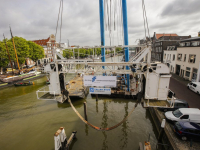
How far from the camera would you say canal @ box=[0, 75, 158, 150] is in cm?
1002

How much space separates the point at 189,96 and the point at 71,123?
16205 mm

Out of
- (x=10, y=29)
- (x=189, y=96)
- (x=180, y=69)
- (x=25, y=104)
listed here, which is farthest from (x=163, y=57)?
(x=10, y=29)

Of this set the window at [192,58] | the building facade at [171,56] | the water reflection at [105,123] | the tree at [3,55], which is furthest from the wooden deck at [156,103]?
the tree at [3,55]

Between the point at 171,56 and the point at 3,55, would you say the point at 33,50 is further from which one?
the point at 171,56

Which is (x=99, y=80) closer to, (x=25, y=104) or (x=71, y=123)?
(x=71, y=123)

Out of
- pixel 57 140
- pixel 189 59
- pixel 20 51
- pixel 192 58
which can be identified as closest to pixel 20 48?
pixel 20 51

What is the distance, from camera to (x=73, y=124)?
12.4 meters

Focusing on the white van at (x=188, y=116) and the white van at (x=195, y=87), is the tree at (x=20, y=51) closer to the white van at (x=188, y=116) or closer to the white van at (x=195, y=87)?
the white van at (x=188, y=116)

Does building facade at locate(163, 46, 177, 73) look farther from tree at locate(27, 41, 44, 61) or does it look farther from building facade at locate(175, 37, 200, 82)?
tree at locate(27, 41, 44, 61)

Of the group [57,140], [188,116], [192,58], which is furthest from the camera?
[192,58]

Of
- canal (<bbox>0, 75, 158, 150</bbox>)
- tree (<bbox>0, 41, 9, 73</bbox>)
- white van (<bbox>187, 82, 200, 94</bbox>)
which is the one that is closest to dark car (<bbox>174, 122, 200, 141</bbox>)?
canal (<bbox>0, 75, 158, 150</bbox>)

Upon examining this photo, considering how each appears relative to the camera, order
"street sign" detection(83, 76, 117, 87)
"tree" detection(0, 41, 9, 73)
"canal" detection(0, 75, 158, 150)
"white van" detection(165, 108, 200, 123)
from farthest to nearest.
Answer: "tree" detection(0, 41, 9, 73), "canal" detection(0, 75, 158, 150), "street sign" detection(83, 76, 117, 87), "white van" detection(165, 108, 200, 123)

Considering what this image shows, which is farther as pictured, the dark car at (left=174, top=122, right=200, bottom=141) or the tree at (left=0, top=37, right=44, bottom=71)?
the tree at (left=0, top=37, right=44, bottom=71)

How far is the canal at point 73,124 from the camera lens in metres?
10.0
